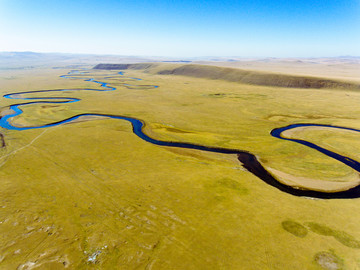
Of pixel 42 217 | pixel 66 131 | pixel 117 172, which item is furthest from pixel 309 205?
pixel 66 131

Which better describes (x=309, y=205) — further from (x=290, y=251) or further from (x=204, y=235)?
(x=204, y=235)

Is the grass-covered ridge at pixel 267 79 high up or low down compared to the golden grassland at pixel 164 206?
up

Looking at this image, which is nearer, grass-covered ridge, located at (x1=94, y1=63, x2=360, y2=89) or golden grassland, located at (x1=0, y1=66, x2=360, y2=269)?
golden grassland, located at (x1=0, y1=66, x2=360, y2=269)

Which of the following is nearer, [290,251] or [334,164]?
[290,251]

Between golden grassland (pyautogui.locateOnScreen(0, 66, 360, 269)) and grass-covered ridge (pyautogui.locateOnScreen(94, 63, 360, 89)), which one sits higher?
grass-covered ridge (pyautogui.locateOnScreen(94, 63, 360, 89))

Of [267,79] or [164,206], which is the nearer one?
[164,206]

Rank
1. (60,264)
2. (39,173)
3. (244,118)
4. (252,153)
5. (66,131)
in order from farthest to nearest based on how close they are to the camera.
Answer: (244,118) < (66,131) < (252,153) < (39,173) < (60,264)

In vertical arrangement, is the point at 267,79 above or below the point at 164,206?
above

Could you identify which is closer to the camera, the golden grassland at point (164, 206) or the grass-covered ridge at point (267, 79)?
the golden grassland at point (164, 206)
